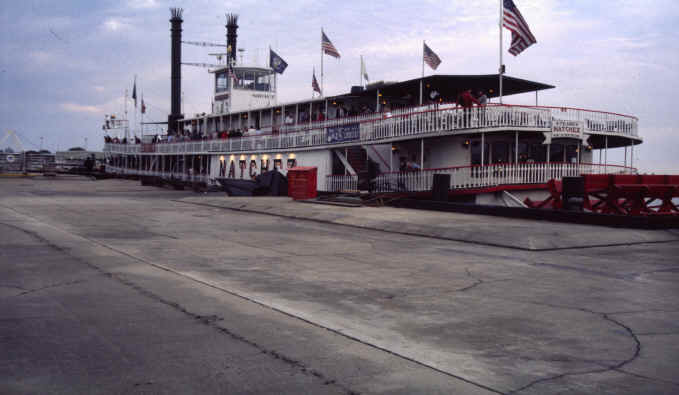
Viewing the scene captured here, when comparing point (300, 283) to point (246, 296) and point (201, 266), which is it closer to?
Result: point (246, 296)

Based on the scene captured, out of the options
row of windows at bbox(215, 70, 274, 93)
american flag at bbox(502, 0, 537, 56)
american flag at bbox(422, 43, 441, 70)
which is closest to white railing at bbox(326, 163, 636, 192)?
american flag at bbox(502, 0, 537, 56)

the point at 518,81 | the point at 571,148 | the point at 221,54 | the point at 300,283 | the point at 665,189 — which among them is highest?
the point at 221,54

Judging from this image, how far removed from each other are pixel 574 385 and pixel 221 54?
55.6 metres

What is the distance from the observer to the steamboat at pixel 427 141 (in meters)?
22.0

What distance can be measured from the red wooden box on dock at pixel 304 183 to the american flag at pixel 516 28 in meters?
10.6

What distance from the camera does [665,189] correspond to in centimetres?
1844

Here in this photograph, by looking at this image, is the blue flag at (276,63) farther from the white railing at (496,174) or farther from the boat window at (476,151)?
the boat window at (476,151)

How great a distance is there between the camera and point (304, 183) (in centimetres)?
2675

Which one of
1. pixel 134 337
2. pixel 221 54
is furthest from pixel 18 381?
pixel 221 54

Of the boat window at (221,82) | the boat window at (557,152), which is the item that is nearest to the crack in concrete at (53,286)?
the boat window at (557,152)

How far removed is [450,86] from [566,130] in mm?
6314

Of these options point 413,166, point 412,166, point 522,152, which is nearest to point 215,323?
point 413,166

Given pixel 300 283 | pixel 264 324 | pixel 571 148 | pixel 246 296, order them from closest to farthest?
pixel 264 324, pixel 246 296, pixel 300 283, pixel 571 148

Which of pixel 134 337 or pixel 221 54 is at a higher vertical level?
Result: pixel 221 54
